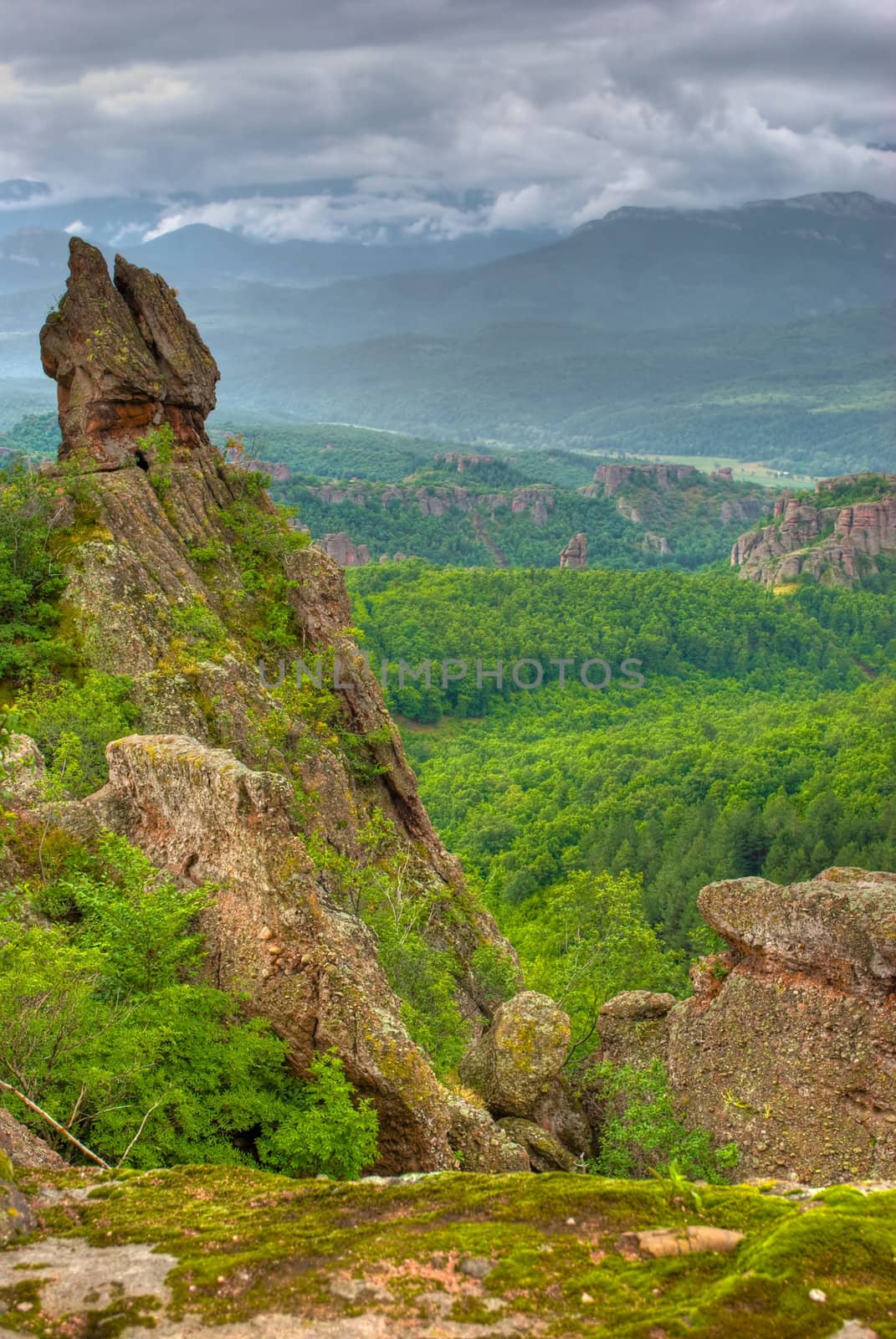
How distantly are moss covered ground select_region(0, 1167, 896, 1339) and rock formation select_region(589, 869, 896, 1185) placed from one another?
326 inches

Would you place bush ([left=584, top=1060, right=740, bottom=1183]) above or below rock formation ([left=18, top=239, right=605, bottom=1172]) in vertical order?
below

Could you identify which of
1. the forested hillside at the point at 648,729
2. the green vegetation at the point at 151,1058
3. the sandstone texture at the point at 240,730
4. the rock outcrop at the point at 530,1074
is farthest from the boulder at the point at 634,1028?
the forested hillside at the point at 648,729

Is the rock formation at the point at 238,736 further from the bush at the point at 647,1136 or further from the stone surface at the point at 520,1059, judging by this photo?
the bush at the point at 647,1136

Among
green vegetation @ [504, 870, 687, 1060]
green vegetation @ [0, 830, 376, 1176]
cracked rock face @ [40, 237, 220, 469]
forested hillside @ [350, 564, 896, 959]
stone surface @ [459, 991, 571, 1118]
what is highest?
cracked rock face @ [40, 237, 220, 469]

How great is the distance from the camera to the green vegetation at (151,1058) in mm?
13133

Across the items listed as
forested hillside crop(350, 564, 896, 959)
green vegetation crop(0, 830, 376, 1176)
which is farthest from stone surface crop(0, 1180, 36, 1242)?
forested hillside crop(350, 564, 896, 959)

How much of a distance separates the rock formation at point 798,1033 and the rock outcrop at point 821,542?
154573 millimetres

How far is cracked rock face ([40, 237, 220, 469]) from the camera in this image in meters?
36.6

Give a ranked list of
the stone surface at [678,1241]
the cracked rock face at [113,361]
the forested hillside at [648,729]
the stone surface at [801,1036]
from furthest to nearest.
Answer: the forested hillside at [648,729] < the cracked rock face at [113,361] < the stone surface at [801,1036] < the stone surface at [678,1241]

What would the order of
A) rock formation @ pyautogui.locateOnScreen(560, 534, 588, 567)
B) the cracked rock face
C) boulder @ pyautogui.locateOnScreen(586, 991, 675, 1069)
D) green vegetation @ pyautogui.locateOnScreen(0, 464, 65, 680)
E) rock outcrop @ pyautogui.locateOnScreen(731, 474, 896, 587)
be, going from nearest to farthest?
1. boulder @ pyautogui.locateOnScreen(586, 991, 675, 1069)
2. green vegetation @ pyautogui.locateOnScreen(0, 464, 65, 680)
3. the cracked rock face
4. rock outcrop @ pyautogui.locateOnScreen(731, 474, 896, 587)
5. rock formation @ pyautogui.locateOnScreen(560, 534, 588, 567)

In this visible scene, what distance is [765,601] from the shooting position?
15275cm

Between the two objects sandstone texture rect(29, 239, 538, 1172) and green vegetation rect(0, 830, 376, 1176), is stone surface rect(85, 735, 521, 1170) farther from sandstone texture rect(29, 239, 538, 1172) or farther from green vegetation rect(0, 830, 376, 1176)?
green vegetation rect(0, 830, 376, 1176)

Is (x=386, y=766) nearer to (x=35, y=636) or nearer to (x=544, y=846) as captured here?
(x=35, y=636)

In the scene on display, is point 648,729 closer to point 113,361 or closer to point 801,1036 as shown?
point 113,361
